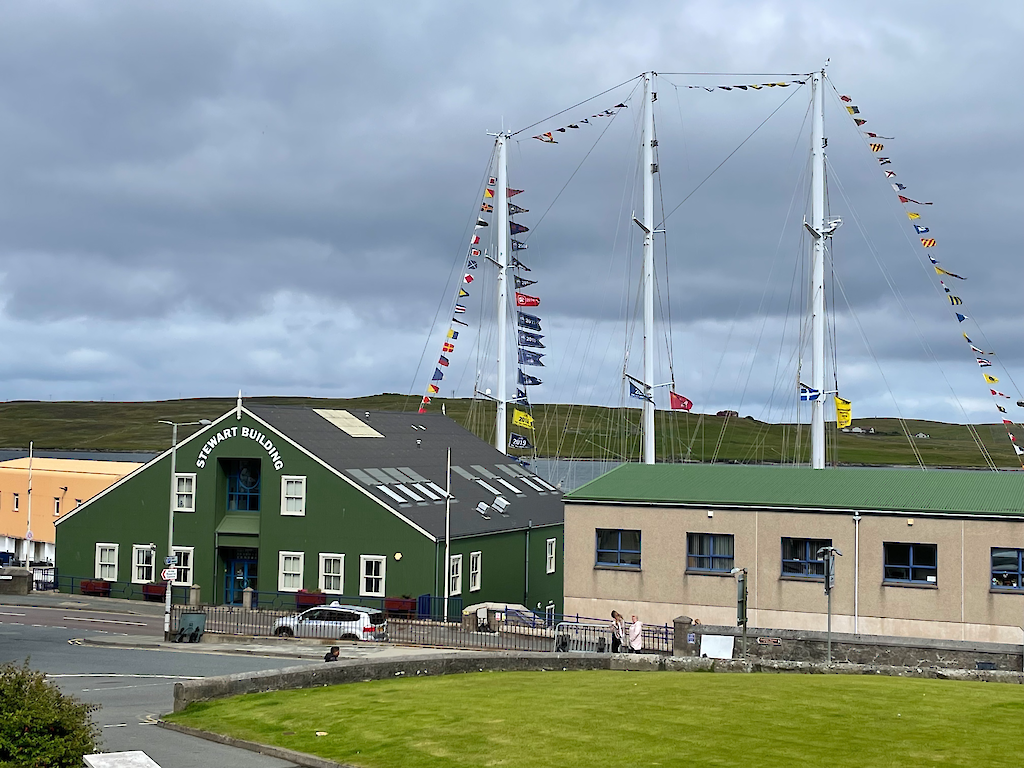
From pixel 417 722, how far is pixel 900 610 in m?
23.4

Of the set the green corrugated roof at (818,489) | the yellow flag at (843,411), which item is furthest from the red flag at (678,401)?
the green corrugated roof at (818,489)

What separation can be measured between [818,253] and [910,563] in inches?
911

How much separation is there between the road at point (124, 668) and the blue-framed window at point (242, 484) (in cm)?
723

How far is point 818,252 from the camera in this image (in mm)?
58781

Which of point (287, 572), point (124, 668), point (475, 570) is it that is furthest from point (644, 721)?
point (287, 572)

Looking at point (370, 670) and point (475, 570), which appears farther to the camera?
point (475, 570)

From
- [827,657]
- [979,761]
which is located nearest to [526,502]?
[827,657]

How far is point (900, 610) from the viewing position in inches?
1550

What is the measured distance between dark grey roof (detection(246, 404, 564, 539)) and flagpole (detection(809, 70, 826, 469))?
632 inches

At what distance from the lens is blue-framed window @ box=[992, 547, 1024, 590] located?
3828cm

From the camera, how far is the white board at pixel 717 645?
33.1 meters

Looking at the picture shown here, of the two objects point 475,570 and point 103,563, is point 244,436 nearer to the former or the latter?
point 103,563

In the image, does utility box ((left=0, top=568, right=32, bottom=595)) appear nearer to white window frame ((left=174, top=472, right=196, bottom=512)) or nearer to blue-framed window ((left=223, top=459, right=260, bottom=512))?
white window frame ((left=174, top=472, right=196, bottom=512))

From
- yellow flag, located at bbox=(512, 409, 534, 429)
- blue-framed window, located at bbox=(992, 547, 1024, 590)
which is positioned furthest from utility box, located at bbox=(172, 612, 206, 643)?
yellow flag, located at bbox=(512, 409, 534, 429)
